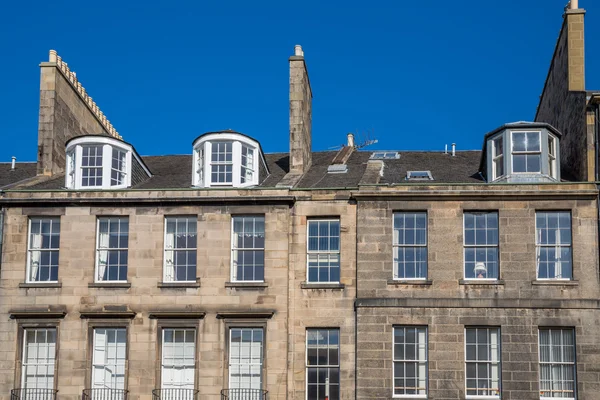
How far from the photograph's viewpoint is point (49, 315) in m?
33.2

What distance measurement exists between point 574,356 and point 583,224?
4243mm

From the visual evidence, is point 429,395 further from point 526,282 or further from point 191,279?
point 191,279

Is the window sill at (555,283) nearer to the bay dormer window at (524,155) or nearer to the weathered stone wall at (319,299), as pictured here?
the bay dormer window at (524,155)

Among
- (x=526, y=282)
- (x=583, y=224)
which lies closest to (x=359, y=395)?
(x=526, y=282)

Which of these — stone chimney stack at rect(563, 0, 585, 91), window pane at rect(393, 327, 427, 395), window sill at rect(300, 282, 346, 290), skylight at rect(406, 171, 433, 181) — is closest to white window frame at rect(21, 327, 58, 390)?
window sill at rect(300, 282, 346, 290)

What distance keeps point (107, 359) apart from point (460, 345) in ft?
37.6

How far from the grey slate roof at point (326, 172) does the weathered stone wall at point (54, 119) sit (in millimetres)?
832

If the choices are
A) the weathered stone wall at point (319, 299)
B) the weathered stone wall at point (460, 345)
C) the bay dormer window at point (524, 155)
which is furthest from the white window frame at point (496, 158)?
the weathered stone wall at point (319, 299)

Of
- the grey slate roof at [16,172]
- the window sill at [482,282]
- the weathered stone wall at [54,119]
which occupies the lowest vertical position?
the window sill at [482,282]

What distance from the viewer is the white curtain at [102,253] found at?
33847 mm

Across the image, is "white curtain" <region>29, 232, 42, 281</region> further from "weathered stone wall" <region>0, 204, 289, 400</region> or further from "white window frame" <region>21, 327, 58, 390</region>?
"white window frame" <region>21, 327, 58, 390</region>

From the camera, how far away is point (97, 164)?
35562 mm

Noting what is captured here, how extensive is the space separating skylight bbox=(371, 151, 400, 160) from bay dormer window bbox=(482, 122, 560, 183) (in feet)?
17.2

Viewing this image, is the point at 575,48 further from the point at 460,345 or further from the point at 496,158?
the point at 460,345
